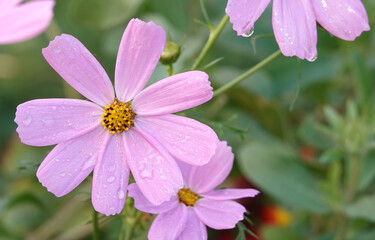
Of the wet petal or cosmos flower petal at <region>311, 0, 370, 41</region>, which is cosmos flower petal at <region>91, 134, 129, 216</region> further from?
cosmos flower petal at <region>311, 0, 370, 41</region>

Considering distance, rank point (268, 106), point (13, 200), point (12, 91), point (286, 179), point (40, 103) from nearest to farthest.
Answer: point (40, 103) → point (13, 200) → point (286, 179) → point (268, 106) → point (12, 91)

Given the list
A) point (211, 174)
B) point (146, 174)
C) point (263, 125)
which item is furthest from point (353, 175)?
point (146, 174)

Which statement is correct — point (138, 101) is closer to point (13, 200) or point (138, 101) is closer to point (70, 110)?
point (70, 110)

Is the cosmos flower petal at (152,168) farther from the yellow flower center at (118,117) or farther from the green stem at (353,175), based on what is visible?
the green stem at (353,175)

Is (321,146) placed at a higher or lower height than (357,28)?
lower

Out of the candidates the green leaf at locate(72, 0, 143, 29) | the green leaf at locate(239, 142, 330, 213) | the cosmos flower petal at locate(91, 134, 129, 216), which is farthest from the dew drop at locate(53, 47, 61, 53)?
the green leaf at locate(72, 0, 143, 29)

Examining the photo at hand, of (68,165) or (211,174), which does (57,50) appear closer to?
(68,165)

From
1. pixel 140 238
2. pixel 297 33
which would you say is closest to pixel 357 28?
pixel 297 33

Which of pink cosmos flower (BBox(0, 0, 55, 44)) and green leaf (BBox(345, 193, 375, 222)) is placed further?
green leaf (BBox(345, 193, 375, 222))
